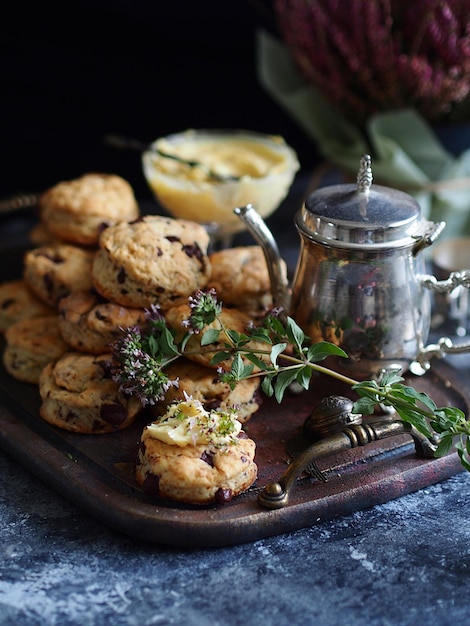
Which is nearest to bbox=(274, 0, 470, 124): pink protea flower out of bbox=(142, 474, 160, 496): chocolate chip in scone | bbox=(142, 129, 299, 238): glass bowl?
bbox=(142, 129, 299, 238): glass bowl

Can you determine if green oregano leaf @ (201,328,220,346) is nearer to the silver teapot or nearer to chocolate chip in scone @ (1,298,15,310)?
the silver teapot

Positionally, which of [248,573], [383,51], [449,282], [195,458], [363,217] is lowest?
[248,573]

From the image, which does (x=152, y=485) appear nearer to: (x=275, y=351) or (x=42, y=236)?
(x=275, y=351)

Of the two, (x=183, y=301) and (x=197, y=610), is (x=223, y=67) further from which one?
(x=197, y=610)

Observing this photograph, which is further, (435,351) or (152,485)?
(435,351)

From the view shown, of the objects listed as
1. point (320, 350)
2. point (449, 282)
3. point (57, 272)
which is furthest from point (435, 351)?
point (57, 272)

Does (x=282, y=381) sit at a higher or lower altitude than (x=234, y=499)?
higher

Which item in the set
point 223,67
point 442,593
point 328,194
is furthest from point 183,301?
point 223,67
